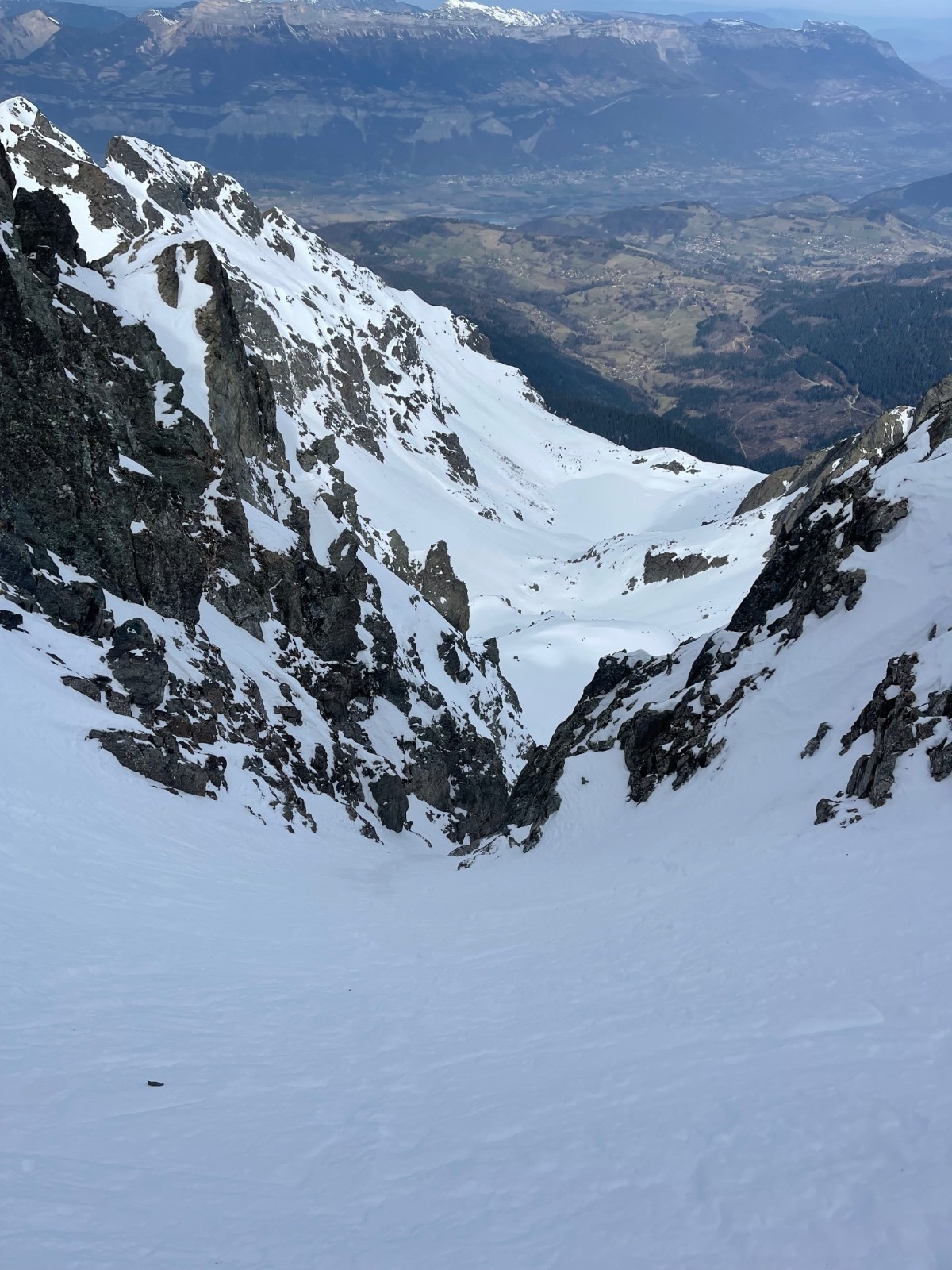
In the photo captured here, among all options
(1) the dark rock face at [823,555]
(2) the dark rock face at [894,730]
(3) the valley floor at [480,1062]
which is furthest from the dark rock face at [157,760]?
(1) the dark rock face at [823,555]

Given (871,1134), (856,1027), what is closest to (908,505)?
(856,1027)

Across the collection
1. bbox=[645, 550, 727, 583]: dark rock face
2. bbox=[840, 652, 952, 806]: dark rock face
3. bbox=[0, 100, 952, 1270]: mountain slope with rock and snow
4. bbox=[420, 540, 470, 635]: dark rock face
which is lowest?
bbox=[420, 540, 470, 635]: dark rock face

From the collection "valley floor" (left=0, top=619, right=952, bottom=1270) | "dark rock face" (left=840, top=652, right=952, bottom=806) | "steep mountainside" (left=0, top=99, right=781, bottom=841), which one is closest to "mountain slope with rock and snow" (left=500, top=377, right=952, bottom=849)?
"dark rock face" (left=840, top=652, right=952, bottom=806)

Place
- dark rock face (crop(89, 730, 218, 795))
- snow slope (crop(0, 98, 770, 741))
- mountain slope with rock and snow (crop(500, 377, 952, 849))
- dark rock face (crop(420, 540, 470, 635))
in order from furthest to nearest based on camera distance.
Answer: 1. dark rock face (crop(420, 540, 470, 635))
2. snow slope (crop(0, 98, 770, 741))
3. dark rock face (crop(89, 730, 218, 795))
4. mountain slope with rock and snow (crop(500, 377, 952, 849))

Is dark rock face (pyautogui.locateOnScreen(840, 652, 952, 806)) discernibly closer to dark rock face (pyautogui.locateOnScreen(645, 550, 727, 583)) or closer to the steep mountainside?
the steep mountainside

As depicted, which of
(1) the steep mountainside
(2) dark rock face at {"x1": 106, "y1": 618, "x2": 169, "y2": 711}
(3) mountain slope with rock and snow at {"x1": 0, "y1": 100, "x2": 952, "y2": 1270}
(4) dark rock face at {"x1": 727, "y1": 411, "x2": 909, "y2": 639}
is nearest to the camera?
(3) mountain slope with rock and snow at {"x1": 0, "y1": 100, "x2": 952, "y2": 1270}

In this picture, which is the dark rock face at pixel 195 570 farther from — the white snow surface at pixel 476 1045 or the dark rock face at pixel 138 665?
the white snow surface at pixel 476 1045

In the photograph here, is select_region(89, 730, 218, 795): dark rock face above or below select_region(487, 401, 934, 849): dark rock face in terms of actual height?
below
